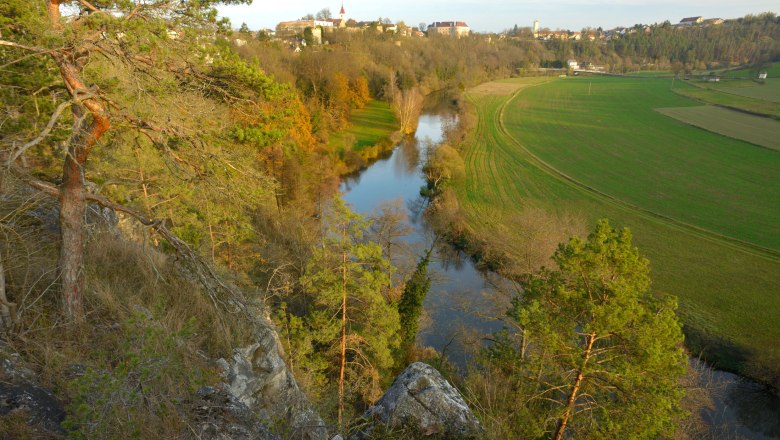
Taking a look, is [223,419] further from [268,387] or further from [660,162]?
[660,162]

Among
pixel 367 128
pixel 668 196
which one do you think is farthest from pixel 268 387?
pixel 367 128

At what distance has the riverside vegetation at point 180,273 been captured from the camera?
4.21 m

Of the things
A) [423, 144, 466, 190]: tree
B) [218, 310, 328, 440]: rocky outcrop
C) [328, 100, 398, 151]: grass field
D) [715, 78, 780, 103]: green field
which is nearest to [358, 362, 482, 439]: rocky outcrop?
[218, 310, 328, 440]: rocky outcrop

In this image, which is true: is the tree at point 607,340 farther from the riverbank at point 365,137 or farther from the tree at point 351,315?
the riverbank at point 365,137

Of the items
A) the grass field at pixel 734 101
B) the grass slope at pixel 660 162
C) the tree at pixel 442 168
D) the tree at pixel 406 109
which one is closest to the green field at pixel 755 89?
the grass field at pixel 734 101

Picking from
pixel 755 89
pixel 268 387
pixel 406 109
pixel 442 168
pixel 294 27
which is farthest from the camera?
pixel 294 27

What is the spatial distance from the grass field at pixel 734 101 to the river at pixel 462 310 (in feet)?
136

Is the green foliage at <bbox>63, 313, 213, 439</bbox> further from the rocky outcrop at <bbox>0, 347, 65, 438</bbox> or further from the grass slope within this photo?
the grass slope

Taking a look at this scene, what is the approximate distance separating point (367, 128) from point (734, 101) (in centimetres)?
4635

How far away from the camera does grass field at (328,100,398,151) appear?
38469mm

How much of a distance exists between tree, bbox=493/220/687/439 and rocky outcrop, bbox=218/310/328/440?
4.46 m

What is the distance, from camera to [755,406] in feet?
46.5

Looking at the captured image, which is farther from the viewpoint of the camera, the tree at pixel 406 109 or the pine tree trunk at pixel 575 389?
the tree at pixel 406 109

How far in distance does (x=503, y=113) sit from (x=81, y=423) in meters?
56.0
